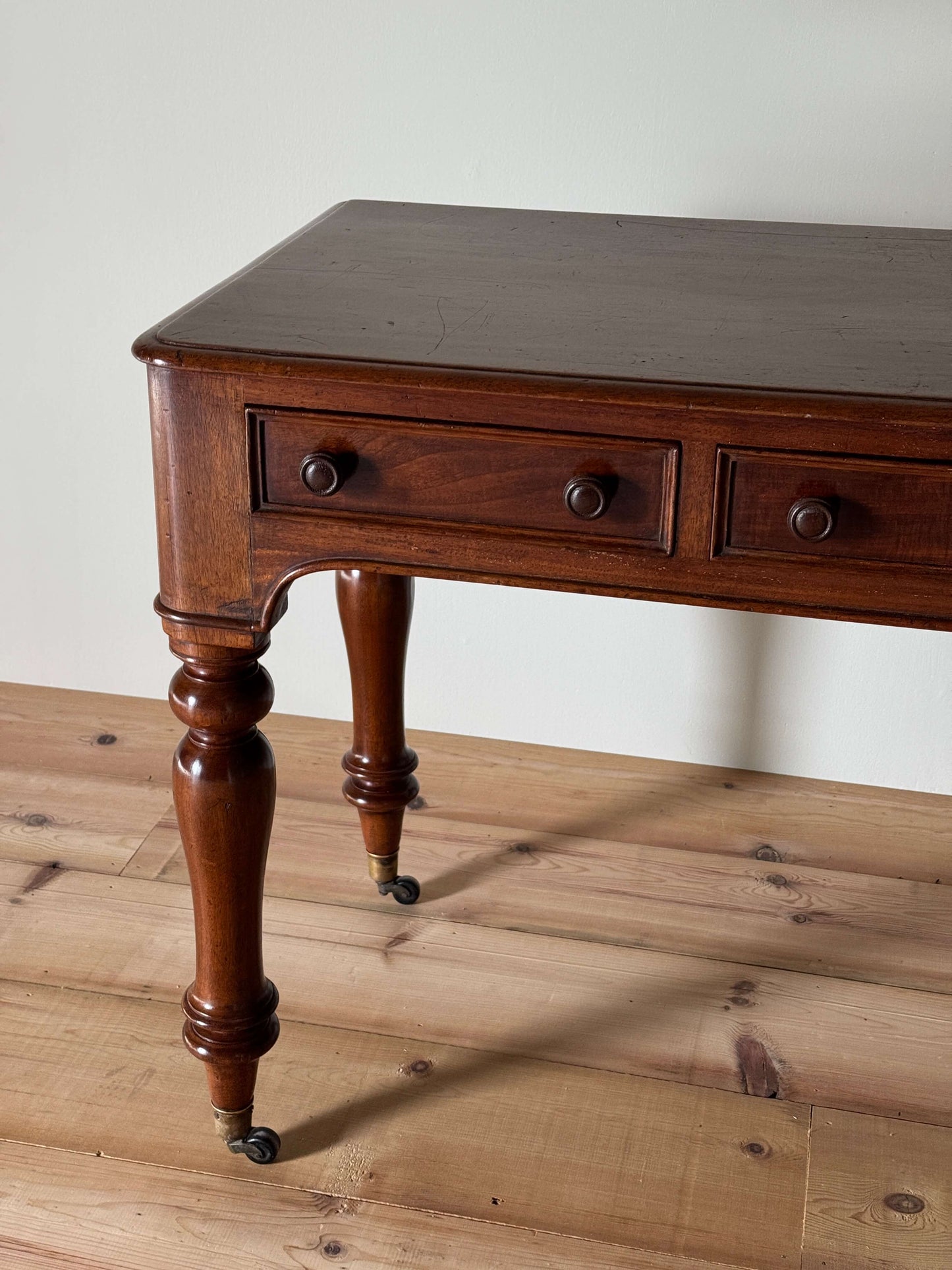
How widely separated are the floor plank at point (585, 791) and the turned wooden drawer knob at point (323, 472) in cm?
88

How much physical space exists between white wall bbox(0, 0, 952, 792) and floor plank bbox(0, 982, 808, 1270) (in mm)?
644

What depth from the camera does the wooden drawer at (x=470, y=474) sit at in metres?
1.01

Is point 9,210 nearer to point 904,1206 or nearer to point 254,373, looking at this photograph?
point 254,373

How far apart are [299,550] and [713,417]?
334 millimetres

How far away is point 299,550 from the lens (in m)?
1.08

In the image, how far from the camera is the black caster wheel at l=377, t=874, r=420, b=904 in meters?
1.67

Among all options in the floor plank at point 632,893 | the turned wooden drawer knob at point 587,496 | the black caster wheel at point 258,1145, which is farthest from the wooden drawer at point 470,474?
the floor plank at point 632,893

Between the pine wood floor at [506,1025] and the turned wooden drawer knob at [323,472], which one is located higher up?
the turned wooden drawer knob at [323,472]

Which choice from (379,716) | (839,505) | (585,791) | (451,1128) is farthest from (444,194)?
(451,1128)

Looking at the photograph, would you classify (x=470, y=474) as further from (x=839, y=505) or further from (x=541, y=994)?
(x=541, y=994)

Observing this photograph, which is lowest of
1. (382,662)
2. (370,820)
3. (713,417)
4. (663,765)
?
(663,765)

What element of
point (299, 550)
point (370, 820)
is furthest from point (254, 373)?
point (370, 820)

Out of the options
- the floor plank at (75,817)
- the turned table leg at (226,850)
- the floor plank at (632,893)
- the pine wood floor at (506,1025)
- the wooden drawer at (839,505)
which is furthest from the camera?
the floor plank at (75,817)

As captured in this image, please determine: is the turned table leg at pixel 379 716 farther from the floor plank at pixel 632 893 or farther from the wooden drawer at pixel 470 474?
the wooden drawer at pixel 470 474
